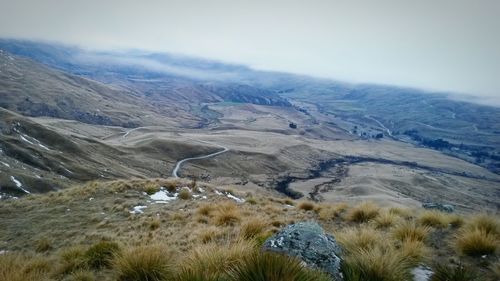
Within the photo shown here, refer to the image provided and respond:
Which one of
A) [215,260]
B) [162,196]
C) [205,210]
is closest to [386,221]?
[205,210]

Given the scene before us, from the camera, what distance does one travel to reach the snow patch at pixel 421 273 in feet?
28.0

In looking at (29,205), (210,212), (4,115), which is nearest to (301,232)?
(210,212)

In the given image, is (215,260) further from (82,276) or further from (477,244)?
(477,244)

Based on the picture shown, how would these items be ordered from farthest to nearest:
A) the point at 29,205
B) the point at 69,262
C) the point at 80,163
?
1. the point at 80,163
2. the point at 29,205
3. the point at 69,262

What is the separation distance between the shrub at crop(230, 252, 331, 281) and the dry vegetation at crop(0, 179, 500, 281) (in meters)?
0.02

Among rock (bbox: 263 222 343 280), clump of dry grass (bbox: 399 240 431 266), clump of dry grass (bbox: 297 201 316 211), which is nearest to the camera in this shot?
rock (bbox: 263 222 343 280)

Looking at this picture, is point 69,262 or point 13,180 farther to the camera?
point 13,180

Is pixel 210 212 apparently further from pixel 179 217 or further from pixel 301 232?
pixel 301 232

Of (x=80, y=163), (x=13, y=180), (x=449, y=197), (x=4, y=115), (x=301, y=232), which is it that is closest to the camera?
(x=301, y=232)

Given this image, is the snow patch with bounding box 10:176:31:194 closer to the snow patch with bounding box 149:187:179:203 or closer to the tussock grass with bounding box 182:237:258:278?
the snow patch with bounding box 149:187:179:203

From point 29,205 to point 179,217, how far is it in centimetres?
1319

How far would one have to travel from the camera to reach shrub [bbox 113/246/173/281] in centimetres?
799

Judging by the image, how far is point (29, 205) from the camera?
24547 millimetres

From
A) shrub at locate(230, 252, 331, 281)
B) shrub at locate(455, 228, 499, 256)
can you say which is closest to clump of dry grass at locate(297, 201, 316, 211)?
shrub at locate(455, 228, 499, 256)
